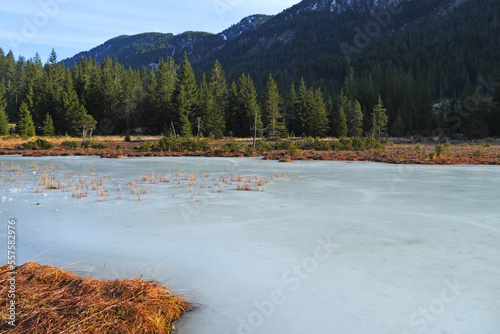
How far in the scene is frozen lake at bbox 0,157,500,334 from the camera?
12.0 ft

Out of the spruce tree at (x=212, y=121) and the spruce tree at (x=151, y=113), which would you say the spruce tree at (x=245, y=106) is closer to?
the spruce tree at (x=212, y=121)

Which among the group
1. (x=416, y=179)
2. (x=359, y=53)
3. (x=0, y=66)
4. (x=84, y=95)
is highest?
(x=359, y=53)

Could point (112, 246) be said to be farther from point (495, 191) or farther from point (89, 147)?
point (89, 147)

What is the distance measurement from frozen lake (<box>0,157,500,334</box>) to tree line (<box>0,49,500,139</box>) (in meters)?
39.5

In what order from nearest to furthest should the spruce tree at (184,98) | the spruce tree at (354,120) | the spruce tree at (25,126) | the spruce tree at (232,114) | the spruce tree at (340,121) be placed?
the spruce tree at (25,126) → the spruce tree at (184,98) → the spruce tree at (340,121) → the spruce tree at (354,120) → the spruce tree at (232,114)

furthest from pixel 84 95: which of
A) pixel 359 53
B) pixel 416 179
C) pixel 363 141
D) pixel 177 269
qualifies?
pixel 359 53

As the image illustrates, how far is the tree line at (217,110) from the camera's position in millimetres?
53938

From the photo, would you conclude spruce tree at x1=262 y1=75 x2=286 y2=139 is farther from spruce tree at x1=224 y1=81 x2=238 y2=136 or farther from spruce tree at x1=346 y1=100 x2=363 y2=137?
spruce tree at x1=346 y1=100 x2=363 y2=137

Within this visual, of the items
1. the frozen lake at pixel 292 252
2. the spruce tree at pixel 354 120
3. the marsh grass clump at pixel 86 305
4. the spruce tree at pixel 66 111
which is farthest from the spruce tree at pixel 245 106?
the marsh grass clump at pixel 86 305

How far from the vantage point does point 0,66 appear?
345 feet

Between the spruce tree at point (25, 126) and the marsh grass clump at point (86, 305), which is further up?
the spruce tree at point (25, 126)

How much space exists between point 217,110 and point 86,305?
53513 millimetres

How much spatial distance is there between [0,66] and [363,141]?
113397 millimetres

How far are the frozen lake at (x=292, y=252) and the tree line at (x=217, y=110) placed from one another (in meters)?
39.5
